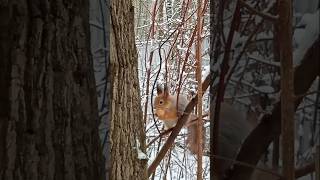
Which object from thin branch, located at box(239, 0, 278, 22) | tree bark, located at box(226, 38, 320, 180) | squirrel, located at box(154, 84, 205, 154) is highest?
thin branch, located at box(239, 0, 278, 22)

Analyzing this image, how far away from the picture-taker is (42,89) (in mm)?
812

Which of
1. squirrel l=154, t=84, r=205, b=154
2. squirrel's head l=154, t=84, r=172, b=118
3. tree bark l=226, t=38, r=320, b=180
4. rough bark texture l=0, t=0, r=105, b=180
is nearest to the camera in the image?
tree bark l=226, t=38, r=320, b=180

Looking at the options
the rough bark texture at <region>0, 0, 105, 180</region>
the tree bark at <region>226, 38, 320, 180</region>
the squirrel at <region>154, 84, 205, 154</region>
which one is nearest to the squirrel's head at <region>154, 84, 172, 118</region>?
the squirrel at <region>154, 84, 205, 154</region>

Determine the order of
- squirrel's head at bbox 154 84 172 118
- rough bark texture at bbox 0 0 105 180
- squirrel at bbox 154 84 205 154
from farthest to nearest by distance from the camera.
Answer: squirrel's head at bbox 154 84 172 118 < squirrel at bbox 154 84 205 154 < rough bark texture at bbox 0 0 105 180

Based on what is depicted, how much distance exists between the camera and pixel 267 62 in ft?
1.98

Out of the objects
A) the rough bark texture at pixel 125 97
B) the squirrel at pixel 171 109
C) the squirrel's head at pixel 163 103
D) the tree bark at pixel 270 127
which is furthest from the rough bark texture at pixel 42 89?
the squirrel's head at pixel 163 103

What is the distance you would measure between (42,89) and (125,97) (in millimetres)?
822

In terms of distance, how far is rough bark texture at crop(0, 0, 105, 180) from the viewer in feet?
2.65

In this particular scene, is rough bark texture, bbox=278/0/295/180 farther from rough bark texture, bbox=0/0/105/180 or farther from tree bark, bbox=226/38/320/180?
rough bark texture, bbox=0/0/105/180

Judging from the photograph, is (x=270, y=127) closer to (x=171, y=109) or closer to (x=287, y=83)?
(x=287, y=83)

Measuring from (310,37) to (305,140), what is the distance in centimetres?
11

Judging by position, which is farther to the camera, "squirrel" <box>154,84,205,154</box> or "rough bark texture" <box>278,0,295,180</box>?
"squirrel" <box>154,84,205,154</box>

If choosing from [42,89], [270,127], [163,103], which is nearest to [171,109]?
[163,103]

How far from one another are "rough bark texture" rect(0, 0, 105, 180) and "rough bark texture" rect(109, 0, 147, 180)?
25.9 inches
